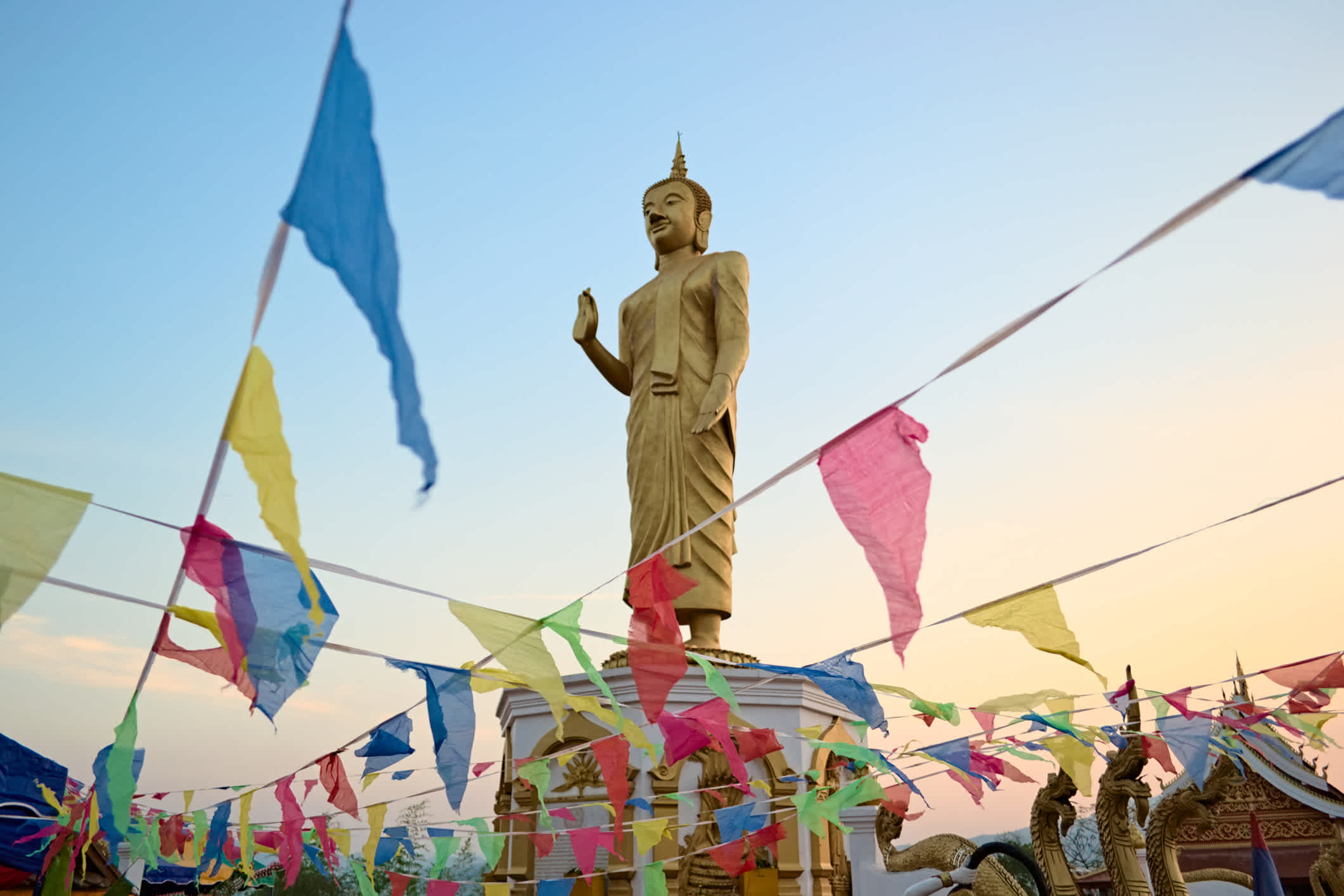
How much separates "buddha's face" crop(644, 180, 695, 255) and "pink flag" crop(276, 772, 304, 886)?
5070 millimetres

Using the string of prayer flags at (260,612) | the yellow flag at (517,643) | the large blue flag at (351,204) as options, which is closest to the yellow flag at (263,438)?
the large blue flag at (351,204)

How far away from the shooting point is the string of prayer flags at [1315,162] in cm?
209

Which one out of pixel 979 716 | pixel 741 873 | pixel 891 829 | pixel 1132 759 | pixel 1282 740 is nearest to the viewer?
pixel 979 716

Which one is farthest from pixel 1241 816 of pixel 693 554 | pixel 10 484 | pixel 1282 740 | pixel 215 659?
pixel 10 484

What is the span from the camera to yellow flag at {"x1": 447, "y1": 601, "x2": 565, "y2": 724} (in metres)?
3.13

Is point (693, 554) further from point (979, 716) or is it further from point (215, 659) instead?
point (215, 659)

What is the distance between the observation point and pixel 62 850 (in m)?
4.07

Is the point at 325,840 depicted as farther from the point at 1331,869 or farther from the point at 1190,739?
the point at 1331,869

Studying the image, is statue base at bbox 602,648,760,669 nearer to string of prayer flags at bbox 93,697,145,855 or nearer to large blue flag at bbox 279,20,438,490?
string of prayer flags at bbox 93,697,145,855

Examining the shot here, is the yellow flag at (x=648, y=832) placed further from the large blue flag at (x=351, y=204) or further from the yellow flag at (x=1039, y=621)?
the large blue flag at (x=351, y=204)

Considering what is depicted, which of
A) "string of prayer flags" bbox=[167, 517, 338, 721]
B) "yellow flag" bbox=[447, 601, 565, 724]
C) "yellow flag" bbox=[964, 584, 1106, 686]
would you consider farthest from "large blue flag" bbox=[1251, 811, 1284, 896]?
"string of prayer flags" bbox=[167, 517, 338, 721]

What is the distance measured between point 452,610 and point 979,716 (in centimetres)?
269

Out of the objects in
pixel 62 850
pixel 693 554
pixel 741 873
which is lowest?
pixel 741 873

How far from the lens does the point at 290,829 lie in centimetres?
505
